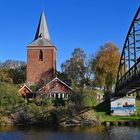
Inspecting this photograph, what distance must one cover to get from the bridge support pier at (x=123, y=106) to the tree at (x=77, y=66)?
122 feet

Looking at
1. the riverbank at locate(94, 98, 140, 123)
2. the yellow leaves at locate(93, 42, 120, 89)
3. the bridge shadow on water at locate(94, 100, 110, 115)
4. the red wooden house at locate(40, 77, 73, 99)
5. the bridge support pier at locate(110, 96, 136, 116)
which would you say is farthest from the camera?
the red wooden house at locate(40, 77, 73, 99)

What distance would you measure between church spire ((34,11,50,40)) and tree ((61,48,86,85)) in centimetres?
1068

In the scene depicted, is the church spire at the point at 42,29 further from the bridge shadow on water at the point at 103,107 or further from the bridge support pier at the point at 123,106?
the bridge support pier at the point at 123,106

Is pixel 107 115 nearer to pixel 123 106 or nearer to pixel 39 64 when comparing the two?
pixel 123 106

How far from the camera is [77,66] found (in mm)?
111875

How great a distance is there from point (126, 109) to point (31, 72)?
140 feet

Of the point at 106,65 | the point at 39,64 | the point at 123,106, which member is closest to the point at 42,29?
the point at 39,64

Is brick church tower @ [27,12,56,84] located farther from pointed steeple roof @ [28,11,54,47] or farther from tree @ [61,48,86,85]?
tree @ [61,48,86,85]

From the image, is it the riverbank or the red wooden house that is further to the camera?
the red wooden house

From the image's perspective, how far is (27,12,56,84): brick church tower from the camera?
4215 inches

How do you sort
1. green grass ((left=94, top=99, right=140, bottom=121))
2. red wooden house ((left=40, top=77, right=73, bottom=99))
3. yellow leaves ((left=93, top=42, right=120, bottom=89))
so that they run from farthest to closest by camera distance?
red wooden house ((left=40, top=77, right=73, bottom=99)), yellow leaves ((left=93, top=42, right=120, bottom=89)), green grass ((left=94, top=99, right=140, bottom=121))

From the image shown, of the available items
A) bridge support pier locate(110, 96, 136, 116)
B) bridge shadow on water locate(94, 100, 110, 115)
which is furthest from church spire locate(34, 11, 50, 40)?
bridge support pier locate(110, 96, 136, 116)

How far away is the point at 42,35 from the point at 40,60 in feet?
30.0

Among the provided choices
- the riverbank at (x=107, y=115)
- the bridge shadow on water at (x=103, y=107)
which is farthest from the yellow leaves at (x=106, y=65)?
the riverbank at (x=107, y=115)
